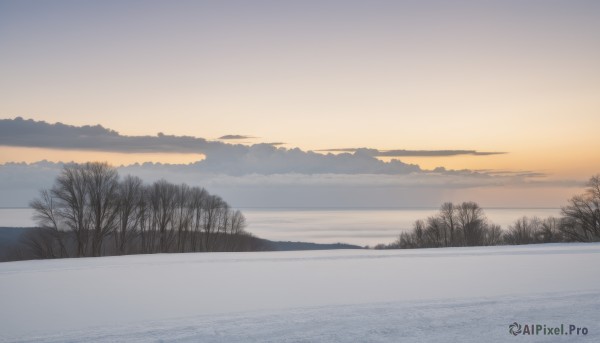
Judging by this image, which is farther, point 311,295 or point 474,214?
point 474,214

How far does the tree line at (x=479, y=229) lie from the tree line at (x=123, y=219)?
34.4 meters

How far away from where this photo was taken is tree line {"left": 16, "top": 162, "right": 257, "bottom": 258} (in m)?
50.0

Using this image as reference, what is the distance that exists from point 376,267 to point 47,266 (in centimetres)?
1635

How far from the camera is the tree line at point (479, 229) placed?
68312 mm

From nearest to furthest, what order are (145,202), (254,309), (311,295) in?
1. (254,309)
2. (311,295)
3. (145,202)

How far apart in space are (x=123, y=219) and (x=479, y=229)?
67591 millimetres

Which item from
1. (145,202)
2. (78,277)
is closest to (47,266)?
(78,277)

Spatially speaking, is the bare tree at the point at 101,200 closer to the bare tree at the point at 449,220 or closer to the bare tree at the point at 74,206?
the bare tree at the point at 74,206

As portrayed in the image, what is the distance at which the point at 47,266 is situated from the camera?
23500mm

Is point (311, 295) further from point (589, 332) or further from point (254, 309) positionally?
point (589, 332)

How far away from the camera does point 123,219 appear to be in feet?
179

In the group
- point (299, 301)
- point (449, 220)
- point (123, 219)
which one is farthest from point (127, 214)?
point (449, 220)

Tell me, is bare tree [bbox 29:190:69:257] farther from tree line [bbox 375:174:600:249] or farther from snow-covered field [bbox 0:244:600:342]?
tree line [bbox 375:174:600:249]

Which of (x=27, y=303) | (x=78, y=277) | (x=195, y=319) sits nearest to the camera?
(x=195, y=319)
